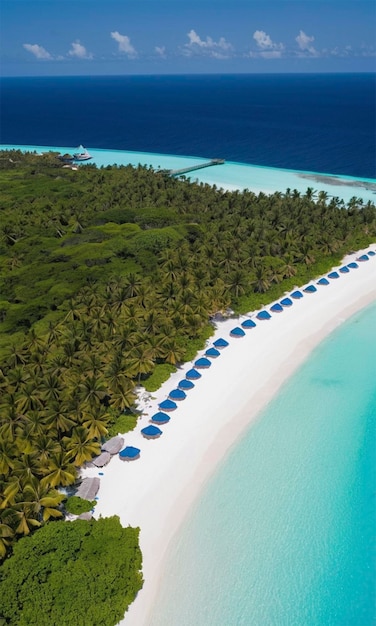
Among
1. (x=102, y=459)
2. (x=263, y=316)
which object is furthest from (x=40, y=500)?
(x=263, y=316)

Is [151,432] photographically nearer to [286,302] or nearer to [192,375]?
[192,375]

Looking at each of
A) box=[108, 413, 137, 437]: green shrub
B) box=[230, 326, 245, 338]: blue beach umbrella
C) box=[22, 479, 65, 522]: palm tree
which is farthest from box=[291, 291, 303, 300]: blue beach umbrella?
box=[22, 479, 65, 522]: palm tree

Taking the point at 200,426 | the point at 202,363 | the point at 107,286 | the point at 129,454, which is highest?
the point at 107,286

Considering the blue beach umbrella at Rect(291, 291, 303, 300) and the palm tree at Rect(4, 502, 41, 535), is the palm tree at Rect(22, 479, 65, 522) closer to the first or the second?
the palm tree at Rect(4, 502, 41, 535)

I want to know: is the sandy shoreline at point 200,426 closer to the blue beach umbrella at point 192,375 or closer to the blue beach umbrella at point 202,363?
the blue beach umbrella at point 202,363

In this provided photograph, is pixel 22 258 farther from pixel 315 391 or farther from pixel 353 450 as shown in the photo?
pixel 353 450

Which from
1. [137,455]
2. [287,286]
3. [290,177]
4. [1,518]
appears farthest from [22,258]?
[290,177]

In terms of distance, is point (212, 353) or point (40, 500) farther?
point (212, 353)
